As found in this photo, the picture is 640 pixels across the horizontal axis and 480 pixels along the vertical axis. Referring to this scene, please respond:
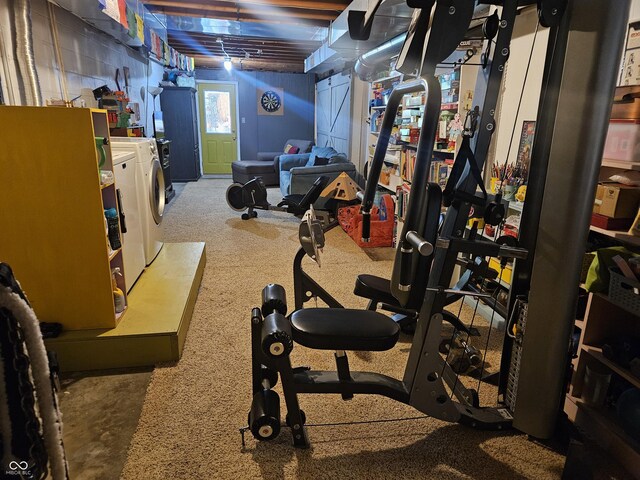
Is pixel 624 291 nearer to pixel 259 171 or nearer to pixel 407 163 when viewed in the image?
pixel 407 163

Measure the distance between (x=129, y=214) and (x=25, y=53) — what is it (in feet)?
3.91

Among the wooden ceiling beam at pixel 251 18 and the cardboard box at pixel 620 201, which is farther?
the wooden ceiling beam at pixel 251 18

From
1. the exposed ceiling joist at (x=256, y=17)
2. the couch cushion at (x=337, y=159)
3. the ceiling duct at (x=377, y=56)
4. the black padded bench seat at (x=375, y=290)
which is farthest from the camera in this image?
the couch cushion at (x=337, y=159)

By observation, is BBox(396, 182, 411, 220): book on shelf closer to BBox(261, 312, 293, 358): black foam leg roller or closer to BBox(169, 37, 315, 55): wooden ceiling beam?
BBox(261, 312, 293, 358): black foam leg roller

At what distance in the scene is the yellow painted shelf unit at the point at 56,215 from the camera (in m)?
2.01

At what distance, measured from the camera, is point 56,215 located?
2.12 metres

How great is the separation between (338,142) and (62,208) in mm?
6042

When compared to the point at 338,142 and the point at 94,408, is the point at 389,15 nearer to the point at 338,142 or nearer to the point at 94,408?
the point at 94,408

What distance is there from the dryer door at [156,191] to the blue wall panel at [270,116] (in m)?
6.73

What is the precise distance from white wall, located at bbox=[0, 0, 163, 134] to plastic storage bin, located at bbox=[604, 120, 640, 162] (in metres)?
3.31

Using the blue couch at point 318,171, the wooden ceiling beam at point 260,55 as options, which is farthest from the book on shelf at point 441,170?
the wooden ceiling beam at point 260,55

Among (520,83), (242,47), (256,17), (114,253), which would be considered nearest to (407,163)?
(520,83)

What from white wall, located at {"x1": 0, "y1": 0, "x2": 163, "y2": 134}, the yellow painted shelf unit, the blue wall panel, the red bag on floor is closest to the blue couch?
the red bag on floor

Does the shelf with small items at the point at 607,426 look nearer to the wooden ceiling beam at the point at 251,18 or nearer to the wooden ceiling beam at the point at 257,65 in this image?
the wooden ceiling beam at the point at 251,18
